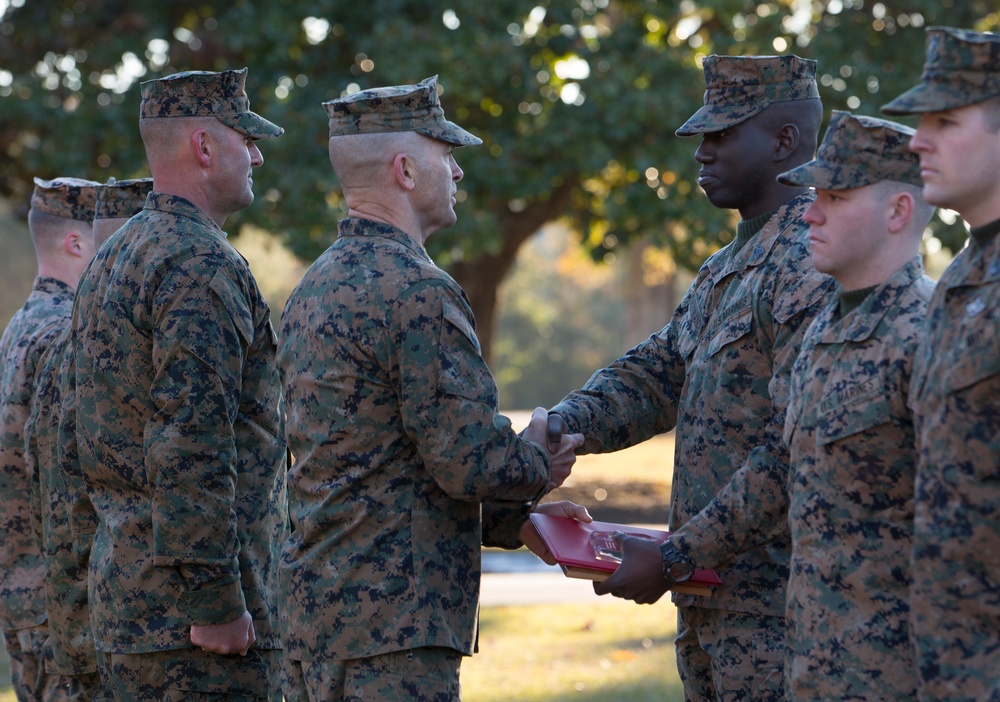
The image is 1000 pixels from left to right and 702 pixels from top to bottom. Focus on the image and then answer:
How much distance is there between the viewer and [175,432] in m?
3.91

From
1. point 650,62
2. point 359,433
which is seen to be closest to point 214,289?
point 359,433

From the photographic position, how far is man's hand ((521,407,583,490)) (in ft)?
14.1

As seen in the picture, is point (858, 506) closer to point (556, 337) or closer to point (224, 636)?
point (224, 636)

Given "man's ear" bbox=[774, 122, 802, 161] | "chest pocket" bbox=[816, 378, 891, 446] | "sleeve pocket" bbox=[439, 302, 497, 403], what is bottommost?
"chest pocket" bbox=[816, 378, 891, 446]

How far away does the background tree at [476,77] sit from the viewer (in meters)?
11.8

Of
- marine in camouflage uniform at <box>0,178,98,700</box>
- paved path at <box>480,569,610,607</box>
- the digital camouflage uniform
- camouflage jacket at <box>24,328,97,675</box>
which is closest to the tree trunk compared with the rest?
paved path at <box>480,569,610,607</box>

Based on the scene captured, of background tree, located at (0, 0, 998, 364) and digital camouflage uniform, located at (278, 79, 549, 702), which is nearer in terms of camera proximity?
digital camouflage uniform, located at (278, 79, 549, 702)

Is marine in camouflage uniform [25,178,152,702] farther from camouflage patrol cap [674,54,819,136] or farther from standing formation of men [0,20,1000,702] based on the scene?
camouflage patrol cap [674,54,819,136]

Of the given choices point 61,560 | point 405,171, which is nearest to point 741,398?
point 405,171

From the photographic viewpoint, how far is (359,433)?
3656 mm

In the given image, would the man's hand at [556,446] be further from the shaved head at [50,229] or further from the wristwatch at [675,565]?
the shaved head at [50,229]

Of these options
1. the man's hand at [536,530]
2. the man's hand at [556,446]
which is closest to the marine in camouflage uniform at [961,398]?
the man's hand at [536,530]

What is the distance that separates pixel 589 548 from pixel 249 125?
1.91 m

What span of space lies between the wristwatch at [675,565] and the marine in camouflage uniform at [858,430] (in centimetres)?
59
